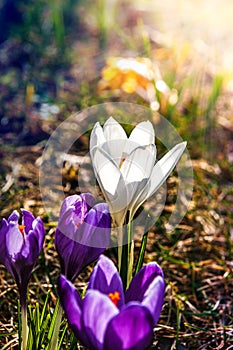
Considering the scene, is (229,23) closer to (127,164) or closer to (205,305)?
(205,305)

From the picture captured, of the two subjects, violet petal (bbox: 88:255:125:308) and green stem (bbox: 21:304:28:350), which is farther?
green stem (bbox: 21:304:28:350)

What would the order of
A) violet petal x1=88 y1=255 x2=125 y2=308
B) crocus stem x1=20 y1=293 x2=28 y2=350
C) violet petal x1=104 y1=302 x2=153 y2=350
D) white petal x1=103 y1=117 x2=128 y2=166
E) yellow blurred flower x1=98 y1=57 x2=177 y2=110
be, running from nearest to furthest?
violet petal x1=104 y1=302 x2=153 y2=350, violet petal x1=88 y1=255 x2=125 y2=308, crocus stem x1=20 y1=293 x2=28 y2=350, white petal x1=103 y1=117 x2=128 y2=166, yellow blurred flower x1=98 y1=57 x2=177 y2=110

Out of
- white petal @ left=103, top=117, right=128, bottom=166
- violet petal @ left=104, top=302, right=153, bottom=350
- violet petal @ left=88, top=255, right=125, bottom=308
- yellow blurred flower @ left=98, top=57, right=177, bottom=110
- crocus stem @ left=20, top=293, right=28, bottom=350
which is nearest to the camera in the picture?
violet petal @ left=104, top=302, right=153, bottom=350

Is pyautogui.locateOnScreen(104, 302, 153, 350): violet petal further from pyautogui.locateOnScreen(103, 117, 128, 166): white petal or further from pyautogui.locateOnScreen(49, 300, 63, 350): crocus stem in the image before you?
pyautogui.locateOnScreen(103, 117, 128, 166): white petal

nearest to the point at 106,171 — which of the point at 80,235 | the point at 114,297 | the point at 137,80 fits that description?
the point at 80,235

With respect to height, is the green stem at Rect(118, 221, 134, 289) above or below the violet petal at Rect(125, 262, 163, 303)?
below

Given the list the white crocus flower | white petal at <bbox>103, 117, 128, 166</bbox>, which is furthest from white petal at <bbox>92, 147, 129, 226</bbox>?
white petal at <bbox>103, 117, 128, 166</bbox>

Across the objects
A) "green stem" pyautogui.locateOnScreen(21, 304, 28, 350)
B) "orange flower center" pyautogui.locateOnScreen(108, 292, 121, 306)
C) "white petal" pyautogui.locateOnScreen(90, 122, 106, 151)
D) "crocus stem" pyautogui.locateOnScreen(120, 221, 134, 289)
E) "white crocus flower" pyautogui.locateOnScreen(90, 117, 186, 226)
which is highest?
"white petal" pyautogui.locateOnScreen(90, 122, 106, 151)
